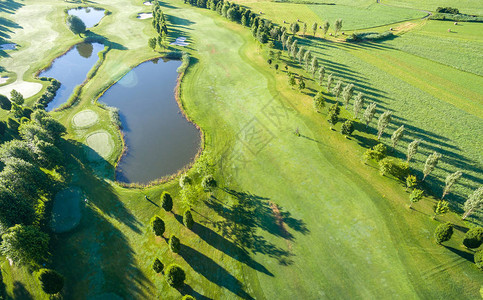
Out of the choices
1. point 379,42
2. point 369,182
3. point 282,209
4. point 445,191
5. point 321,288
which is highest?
point 379,42

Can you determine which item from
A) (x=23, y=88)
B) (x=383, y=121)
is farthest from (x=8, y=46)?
(x=383, y=121)

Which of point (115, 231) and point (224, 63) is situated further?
point (224, 63)

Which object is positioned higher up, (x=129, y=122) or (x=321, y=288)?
(x=129, y=122)

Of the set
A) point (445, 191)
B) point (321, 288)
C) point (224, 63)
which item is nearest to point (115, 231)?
point (321, 288)

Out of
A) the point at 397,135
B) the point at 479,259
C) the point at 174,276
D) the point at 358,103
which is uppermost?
the point at 358,103

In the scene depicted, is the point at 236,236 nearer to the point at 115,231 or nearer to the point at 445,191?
the point at 115,231

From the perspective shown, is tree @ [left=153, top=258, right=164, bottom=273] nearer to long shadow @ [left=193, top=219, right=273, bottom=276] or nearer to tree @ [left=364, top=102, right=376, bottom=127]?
long shadow @ [left=193, top=219, right=273, bottom=276]

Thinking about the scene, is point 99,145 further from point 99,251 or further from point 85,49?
point 85,49

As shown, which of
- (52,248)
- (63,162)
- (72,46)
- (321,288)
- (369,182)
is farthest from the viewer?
(72,46)
